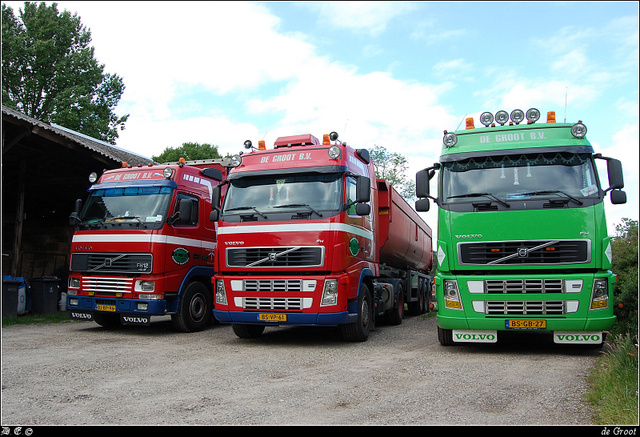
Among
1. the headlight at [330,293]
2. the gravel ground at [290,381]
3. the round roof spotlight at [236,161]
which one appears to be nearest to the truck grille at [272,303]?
the headlight at [330,293]

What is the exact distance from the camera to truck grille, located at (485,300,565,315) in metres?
7.74

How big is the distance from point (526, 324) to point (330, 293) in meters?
2.96

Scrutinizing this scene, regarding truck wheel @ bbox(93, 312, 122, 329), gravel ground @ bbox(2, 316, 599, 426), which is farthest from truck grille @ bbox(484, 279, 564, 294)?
truck wheel @ bbox(93, 312, 122, 329)

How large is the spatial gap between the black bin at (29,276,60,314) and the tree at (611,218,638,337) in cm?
1365

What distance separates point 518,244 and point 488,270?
579 millimetres

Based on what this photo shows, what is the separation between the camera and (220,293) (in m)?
9.38

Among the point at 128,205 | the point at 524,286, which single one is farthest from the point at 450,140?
the point at 128,205

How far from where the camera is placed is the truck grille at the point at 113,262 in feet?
34.4

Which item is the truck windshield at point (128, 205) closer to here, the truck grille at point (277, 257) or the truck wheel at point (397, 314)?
the truck grille at point (277, 257)

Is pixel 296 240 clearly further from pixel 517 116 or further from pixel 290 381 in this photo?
pixel 517 116

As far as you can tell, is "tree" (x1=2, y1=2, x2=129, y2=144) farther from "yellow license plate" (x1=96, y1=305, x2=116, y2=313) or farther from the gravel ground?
the gravel ground

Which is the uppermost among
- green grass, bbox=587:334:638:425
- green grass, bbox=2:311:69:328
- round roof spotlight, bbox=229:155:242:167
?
round roof spotlight, bbox=229:155:242:167

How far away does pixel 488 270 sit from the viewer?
8.07 m
